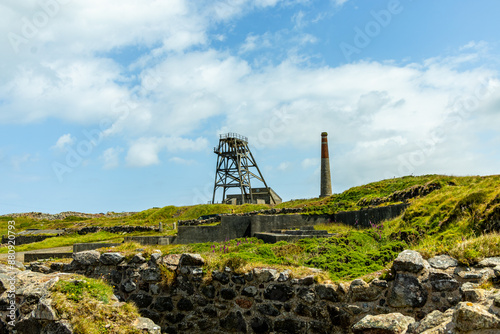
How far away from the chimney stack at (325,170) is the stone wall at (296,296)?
3048 centimetres

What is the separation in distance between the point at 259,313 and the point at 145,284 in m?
2.61

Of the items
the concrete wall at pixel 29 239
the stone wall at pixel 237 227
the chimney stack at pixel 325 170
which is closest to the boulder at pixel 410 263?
the stone wall at pixel 237 227

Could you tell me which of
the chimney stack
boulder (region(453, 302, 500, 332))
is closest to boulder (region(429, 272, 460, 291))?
boulder (region(453, 302, 500, 332))

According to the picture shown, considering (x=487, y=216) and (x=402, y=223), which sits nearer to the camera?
(x=487, y=216)

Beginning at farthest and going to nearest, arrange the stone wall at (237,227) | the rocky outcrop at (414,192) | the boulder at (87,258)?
1. the stone wall at (237,227)
2. the rocky outcrop at (414,192)
3. the boulder at (87,258)

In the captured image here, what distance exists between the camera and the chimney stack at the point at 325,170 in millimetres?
37750

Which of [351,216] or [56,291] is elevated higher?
[351,216]

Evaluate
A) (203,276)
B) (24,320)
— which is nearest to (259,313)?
(203,276)

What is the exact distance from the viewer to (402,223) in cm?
1111

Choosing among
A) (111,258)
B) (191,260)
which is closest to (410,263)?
(191,260)

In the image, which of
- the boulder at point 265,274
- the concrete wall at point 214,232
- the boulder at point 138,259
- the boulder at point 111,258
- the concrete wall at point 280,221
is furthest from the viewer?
the concrete wall at point 280,221

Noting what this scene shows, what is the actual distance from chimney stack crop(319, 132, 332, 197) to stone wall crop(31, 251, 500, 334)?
30.5m

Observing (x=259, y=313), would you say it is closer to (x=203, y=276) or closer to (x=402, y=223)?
(x=203, y=276)

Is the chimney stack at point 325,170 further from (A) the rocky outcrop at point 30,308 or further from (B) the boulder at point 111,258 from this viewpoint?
(A) the rocky outcrop at point 30,308
